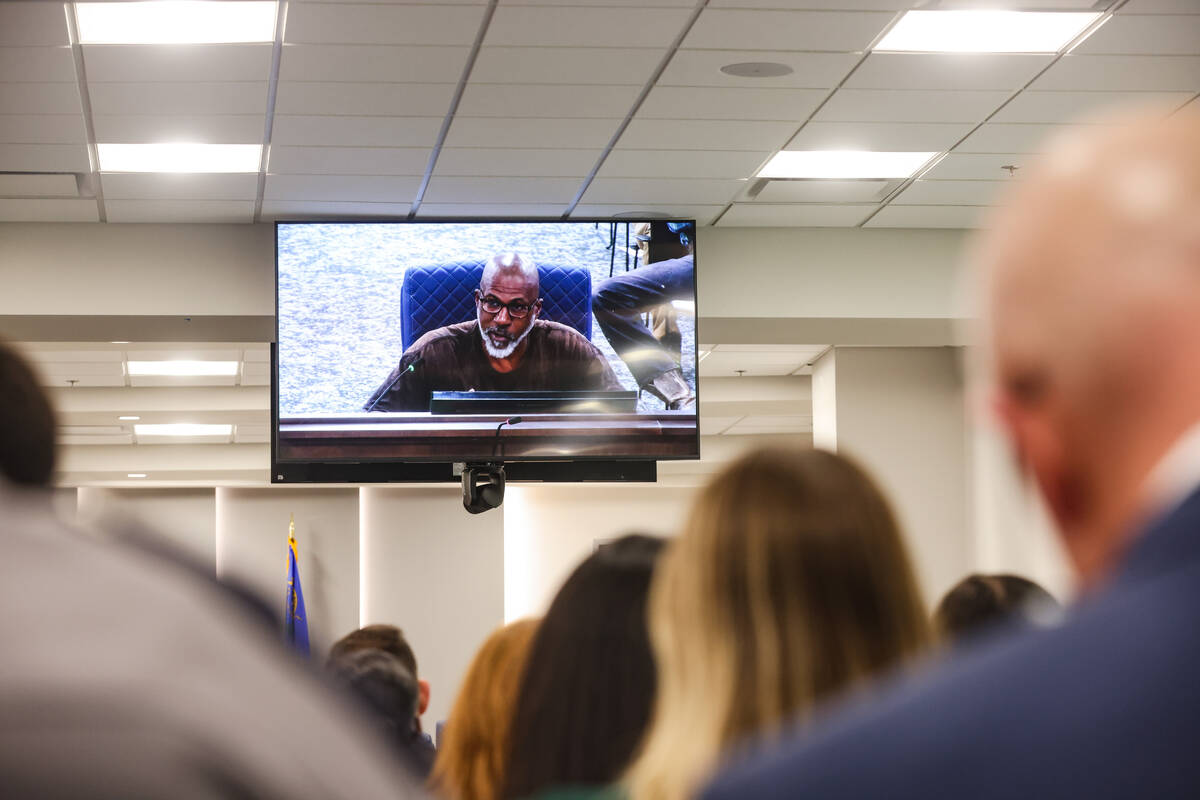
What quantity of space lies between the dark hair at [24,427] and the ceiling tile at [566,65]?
14.9 feet

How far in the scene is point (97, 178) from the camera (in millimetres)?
6406

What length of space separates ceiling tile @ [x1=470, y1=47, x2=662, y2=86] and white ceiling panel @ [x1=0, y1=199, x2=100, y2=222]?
7.96 ft

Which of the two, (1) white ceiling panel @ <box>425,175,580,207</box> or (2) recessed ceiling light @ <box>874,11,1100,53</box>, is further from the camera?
(1) white ceiling panel @ <box>425,175,580,207</box>

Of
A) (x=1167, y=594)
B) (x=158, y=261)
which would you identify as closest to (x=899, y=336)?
(x=158, y=261)

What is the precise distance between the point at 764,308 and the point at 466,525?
19.7 ft

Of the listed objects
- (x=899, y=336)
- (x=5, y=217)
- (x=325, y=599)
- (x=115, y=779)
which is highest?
(x=5, y=217)

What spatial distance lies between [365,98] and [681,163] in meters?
1.51

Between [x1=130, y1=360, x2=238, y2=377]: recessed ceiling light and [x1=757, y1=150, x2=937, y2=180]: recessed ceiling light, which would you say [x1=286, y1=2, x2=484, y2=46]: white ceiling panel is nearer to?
[x1=757, y1=150, x2=937, y2=180]: recessed ceiling light

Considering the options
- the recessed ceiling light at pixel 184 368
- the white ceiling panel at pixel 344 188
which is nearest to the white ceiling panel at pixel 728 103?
the white ceiling panel at pixel 344 188

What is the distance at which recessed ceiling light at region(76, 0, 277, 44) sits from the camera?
Result: 15.5 ft

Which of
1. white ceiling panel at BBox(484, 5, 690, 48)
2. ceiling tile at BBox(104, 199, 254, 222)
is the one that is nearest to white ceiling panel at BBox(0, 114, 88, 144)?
ceiling tile at BBox(104, 199, 254, 222)

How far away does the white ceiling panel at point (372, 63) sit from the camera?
5.06 meters

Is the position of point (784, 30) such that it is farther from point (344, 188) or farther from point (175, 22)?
point (344, 188)

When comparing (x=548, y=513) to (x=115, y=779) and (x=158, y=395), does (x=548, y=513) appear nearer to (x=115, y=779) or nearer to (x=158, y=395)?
(x=158, y=395)
